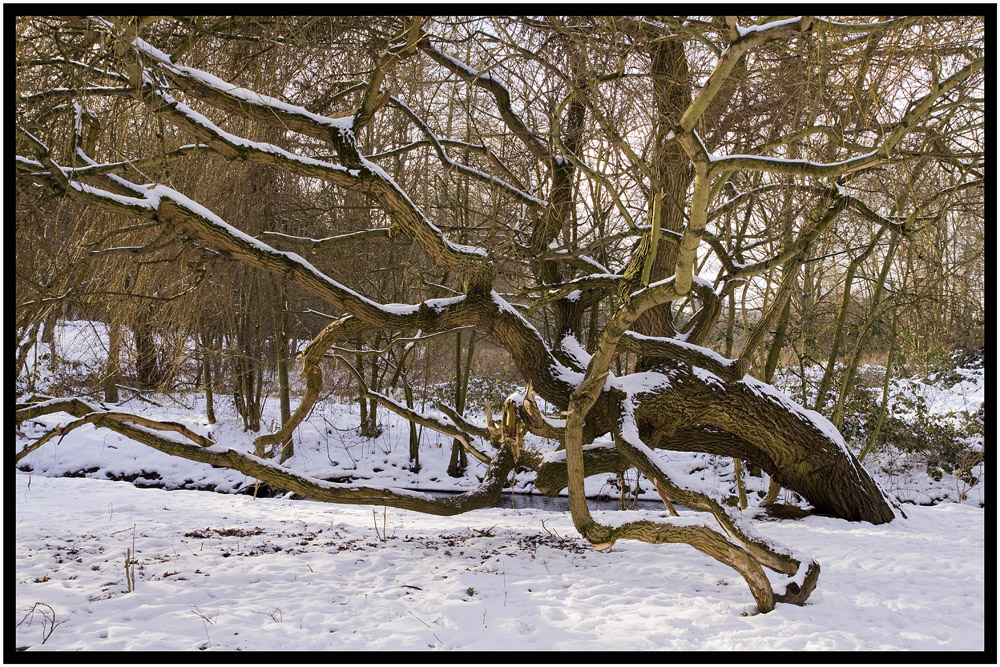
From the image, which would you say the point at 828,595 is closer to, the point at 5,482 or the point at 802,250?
the point at 802,250

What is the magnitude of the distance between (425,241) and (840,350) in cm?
647

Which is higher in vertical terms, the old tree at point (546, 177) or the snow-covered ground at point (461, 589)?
the old tree at point (546, 177)

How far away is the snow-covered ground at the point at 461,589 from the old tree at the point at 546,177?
1.28 ft

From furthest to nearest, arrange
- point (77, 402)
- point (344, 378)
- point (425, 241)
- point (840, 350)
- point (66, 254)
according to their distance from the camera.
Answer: point (344, 378) → point (840, 350) → point (425, 241) → point (66, 254) → point (77, 402)

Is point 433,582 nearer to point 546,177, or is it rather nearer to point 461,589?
point 461,589

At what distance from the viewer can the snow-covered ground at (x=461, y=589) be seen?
312cm

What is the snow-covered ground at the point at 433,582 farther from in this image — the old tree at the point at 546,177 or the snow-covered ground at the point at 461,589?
the old tree at the point at 546,177

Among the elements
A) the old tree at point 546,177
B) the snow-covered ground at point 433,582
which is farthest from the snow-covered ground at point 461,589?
the old tree at point 546,177

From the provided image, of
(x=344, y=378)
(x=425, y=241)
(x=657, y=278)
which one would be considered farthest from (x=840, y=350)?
(x=344, y=378)

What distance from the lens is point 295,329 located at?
11.8m

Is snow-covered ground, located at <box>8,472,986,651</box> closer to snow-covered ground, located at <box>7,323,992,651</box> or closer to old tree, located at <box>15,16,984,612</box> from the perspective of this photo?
snow-covered ground, located at <box>7,323,992,651</box>

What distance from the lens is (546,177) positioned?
5.52 meters

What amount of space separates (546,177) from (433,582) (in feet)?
10.4

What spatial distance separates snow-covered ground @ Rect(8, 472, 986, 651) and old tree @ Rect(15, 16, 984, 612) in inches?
15.4
